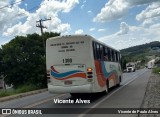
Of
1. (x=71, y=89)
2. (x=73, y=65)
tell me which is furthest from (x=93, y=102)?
(x=73, y=65)

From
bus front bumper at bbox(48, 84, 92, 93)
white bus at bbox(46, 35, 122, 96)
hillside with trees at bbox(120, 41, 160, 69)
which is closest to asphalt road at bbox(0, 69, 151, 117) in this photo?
bus front bumper at bbox(48, 84, 92, 93)

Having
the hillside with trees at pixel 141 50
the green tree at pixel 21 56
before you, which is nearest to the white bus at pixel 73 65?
the hillside with trees at pixel 141 50

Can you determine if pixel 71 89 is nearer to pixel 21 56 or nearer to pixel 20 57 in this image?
pixel 21 56

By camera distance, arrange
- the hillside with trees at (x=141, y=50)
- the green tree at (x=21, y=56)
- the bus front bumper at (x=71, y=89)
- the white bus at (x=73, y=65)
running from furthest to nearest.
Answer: the green tree at (x=21, y=56) → the hillside with trees at (x=141, y=50) → the white bus at (x=73, y=65) → the bus front bumper at (x=71, y=89)

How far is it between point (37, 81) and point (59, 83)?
83.0 feet

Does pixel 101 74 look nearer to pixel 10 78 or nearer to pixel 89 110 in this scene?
pixel 89 110

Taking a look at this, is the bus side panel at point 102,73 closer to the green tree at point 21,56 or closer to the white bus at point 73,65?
the white bus at point 73,65

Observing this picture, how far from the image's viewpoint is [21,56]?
6250 cm

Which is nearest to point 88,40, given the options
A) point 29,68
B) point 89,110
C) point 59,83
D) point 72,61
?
point 72,61

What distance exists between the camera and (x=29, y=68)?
5944 centimetres

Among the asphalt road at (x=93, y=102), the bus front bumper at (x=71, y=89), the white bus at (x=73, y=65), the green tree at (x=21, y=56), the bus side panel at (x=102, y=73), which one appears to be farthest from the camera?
the green tree at (x=21, y=56)

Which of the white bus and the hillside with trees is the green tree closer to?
the hillside with trees

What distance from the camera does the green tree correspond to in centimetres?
6028

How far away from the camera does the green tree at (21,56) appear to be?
60281mm
